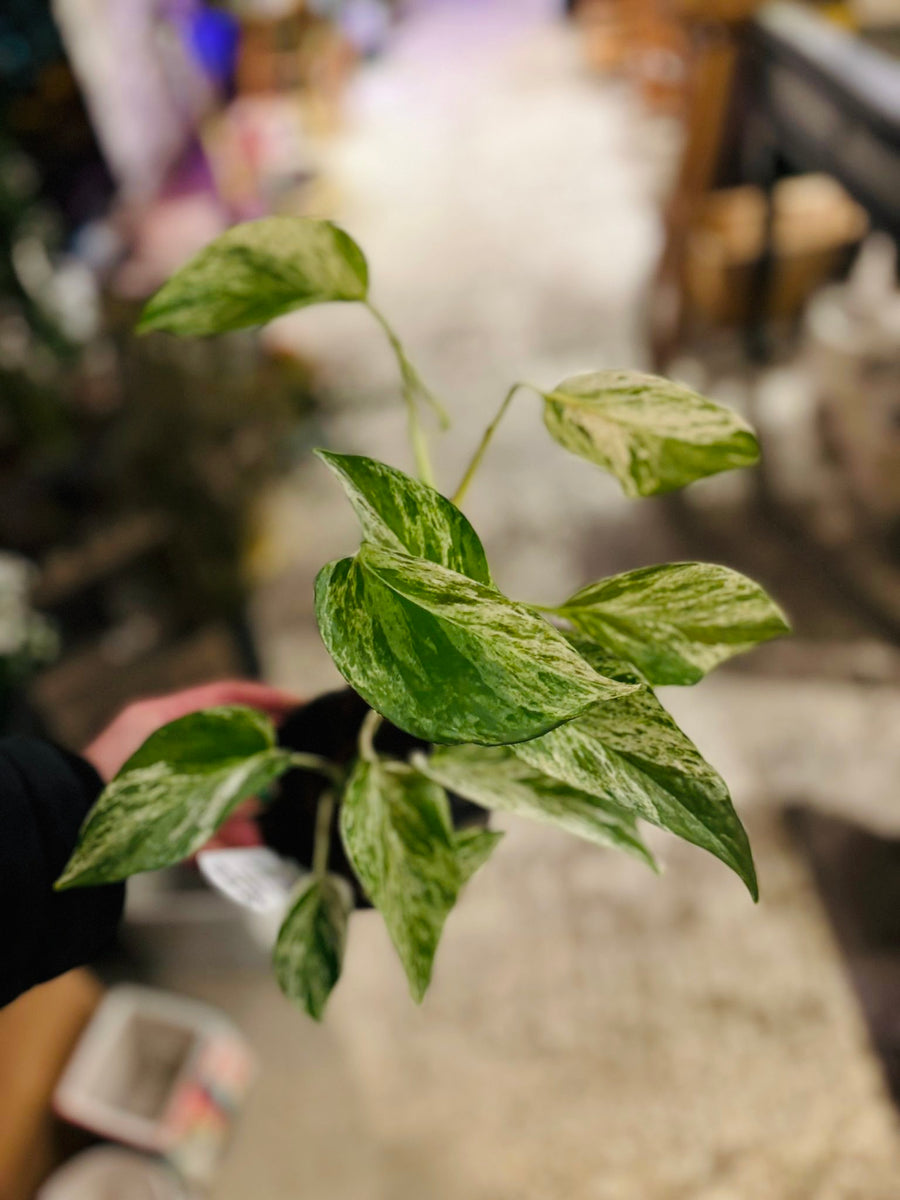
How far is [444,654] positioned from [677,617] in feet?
0.81

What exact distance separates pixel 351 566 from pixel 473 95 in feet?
18.6

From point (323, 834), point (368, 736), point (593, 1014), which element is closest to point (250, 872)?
point (323, 834)

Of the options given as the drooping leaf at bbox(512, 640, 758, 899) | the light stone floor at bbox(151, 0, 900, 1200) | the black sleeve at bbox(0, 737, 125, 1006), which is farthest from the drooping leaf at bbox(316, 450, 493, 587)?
the light stone floor at bbox(151, 0, 900, 1200)

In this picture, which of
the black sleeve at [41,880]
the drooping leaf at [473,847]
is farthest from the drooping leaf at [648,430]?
the black sleeve at [41,880]

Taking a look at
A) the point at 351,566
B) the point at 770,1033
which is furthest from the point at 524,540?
the point at 351,566

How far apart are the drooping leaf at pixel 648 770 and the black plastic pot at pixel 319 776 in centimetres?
27

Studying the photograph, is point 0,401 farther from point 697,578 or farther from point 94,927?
point 697,578

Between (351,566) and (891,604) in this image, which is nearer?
(351,566)

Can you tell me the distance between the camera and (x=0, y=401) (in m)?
2.18

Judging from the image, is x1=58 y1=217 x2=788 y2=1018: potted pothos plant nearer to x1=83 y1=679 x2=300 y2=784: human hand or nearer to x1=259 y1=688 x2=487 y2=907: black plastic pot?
x1=259 y1=688 x2=487 y2=907: black plastic pot

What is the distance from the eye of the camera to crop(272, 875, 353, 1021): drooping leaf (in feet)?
1.98

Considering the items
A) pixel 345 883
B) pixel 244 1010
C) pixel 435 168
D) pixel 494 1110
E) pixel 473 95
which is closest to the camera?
pixel 345 883

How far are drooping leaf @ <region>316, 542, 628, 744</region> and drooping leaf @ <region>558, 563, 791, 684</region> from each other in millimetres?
182

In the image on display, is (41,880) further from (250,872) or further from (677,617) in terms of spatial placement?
(677,617)
